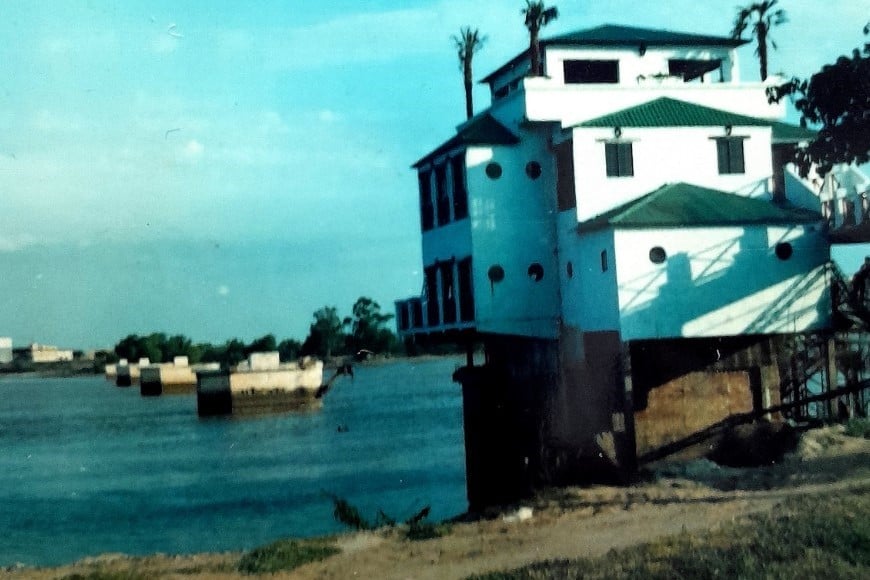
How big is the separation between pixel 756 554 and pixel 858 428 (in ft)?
58.4

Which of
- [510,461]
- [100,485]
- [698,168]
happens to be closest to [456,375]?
[510,461]

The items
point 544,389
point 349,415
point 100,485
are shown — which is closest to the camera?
point 544,389

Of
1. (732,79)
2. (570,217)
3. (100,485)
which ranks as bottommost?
(100,485)

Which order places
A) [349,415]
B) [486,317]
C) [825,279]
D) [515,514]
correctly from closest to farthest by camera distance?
[515,514], [825,279], [486,317], [349,415]

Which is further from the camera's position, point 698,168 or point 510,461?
point 510,461

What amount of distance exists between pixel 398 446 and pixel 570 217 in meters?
40.3

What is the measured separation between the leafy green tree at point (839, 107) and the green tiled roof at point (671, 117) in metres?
1.89

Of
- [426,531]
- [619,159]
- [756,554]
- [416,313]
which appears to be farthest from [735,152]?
[756,554]

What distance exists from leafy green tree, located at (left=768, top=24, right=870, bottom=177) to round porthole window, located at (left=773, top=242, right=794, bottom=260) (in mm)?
2607

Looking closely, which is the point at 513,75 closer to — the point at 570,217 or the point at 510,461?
the point at 570,217

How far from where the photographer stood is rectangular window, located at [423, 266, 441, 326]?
39781 mm

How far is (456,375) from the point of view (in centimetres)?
4238

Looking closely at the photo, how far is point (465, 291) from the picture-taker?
121 feet

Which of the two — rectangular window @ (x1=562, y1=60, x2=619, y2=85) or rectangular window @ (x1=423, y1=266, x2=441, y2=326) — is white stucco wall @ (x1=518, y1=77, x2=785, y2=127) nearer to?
rectangular window @ (x1=562, y1=60, x2=619, y2=85)
